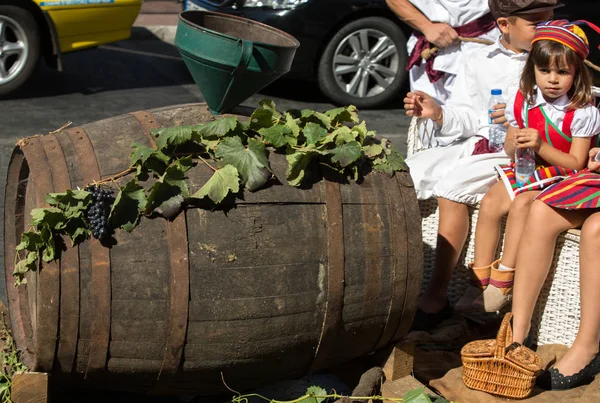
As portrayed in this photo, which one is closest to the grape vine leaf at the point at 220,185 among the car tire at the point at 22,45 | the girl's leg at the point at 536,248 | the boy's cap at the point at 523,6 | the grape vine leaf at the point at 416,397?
the grape vine leaf at the point at 416,397

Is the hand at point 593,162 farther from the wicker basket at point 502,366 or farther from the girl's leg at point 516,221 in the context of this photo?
the wicker basket at point 502,366

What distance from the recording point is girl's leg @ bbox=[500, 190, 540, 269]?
11.7 feet

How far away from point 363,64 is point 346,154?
5.05 m

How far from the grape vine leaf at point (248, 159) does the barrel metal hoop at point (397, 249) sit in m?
0.49

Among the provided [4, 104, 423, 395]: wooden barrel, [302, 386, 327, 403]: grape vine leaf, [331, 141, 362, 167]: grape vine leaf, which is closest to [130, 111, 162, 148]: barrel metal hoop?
[4, 104, 423, 395]: wooden barrel

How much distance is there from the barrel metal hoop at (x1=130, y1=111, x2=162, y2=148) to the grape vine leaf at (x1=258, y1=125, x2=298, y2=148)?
1.21ft

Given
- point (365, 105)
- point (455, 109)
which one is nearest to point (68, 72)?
point (365, 105)

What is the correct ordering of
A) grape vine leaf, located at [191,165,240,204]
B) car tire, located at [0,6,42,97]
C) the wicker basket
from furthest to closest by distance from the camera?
car tire, located at [0,6,42,97] < the wicker basket < grape vine leaf, located at [191,165,240,204]

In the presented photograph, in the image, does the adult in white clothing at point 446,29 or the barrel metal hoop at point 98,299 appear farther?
the adult in white clothing at point 446,29

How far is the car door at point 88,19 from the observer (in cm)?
762

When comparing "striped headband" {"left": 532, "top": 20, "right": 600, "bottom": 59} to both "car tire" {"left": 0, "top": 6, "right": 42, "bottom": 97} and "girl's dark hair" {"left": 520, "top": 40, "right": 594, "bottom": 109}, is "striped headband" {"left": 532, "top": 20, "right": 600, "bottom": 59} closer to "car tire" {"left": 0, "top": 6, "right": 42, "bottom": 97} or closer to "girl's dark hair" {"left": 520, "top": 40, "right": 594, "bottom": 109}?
"girl's dark hair" {"left": 520, "top": 40, "right": 594, "bottom": 109}

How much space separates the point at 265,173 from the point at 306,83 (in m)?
6.10

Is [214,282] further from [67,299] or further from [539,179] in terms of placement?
[539,179]

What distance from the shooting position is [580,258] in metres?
3.38
